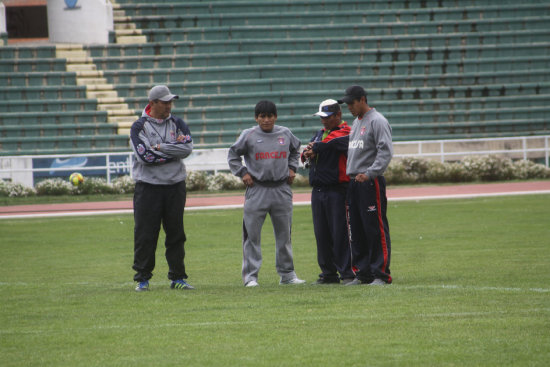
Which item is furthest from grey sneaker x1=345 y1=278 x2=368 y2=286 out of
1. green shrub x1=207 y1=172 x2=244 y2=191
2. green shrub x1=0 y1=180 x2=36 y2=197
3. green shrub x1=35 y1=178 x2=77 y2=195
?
green shrub x1=0 y1=180 x2=36 y2=197

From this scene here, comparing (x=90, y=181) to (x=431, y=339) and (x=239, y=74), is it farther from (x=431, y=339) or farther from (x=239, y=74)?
(x=431, y=339)

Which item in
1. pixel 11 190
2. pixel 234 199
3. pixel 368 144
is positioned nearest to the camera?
pixel 368 144

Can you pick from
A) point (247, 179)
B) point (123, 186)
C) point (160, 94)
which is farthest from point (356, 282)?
point (123, 186)

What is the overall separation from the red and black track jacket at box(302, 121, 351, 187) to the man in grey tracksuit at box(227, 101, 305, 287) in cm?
24

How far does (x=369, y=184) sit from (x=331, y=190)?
22.7 inches

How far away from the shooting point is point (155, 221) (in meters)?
8.52

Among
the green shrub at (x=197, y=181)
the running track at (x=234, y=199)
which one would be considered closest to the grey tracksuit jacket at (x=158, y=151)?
the running track at (x=234, y=199)

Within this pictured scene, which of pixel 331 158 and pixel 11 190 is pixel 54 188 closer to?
pixel 11 190

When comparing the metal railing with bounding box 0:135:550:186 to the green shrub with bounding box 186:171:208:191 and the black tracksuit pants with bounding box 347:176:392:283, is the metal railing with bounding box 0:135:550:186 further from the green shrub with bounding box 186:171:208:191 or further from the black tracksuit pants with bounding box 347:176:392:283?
the black tracksuit pants with bounding box 347:176:392:283

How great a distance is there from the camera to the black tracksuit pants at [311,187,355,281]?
28.7ft

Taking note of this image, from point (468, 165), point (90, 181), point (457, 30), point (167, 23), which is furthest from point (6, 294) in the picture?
point (457, 30)

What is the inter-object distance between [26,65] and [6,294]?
24716mm

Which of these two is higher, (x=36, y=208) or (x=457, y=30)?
(x=457, y=30)

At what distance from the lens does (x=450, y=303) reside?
281 inches
